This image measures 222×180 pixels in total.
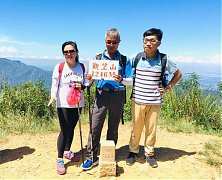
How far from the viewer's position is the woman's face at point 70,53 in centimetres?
518

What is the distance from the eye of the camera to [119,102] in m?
5.35

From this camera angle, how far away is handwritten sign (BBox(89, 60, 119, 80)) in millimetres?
5105

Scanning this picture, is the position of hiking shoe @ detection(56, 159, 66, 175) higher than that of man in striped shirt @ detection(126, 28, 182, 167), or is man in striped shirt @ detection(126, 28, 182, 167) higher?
man in striped shirt @ detection(126, 28, 182, 167)

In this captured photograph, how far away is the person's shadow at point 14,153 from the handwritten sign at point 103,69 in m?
2.32

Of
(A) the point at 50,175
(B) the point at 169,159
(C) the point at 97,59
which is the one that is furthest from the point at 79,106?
(B) the point at 169,159

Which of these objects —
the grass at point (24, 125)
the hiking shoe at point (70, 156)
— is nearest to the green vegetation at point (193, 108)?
the grass at point (24, 125)

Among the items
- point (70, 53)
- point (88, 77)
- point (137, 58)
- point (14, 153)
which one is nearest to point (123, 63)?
point (137, 58)

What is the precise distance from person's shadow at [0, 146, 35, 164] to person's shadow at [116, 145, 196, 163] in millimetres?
1702

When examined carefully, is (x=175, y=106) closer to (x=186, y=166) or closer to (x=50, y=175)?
(x=186, y=166)

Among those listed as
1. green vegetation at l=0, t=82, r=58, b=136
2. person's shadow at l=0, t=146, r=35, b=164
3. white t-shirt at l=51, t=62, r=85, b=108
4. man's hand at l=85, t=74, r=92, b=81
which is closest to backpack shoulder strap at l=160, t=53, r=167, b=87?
man's hand at l=85, t=74, r=92, b=81

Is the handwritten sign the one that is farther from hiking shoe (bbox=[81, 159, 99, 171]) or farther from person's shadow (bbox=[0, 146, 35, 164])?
person's shadow (bbox=[0, 146, 35, 164])

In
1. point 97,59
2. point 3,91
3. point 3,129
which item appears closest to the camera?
point 97,59

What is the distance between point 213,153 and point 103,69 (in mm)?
2810

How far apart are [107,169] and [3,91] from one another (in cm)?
598
